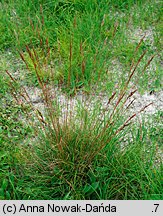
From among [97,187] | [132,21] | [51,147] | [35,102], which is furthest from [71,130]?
[132,21]

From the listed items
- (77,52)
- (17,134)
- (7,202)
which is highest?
(77,52)

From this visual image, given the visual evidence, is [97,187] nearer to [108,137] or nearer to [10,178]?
[108,137]

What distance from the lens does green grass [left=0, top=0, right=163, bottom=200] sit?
2.62 m

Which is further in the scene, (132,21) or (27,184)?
(132,21)

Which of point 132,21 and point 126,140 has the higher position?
point 132,21

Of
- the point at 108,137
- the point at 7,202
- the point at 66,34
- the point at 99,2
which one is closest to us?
the point at 7,202

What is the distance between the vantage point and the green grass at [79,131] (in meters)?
2.62

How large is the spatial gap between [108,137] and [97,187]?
35cm

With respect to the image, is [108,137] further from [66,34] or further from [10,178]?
[66,34]

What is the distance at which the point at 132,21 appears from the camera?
14.1ft

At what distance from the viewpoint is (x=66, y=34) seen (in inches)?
155

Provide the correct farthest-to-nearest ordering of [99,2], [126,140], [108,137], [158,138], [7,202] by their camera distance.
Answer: [99,2], [158,138], [126,140], [108,137], [7,202]

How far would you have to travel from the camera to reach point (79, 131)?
2686 mm

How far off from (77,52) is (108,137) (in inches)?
48.9
